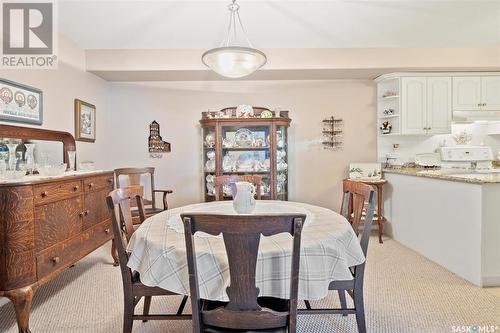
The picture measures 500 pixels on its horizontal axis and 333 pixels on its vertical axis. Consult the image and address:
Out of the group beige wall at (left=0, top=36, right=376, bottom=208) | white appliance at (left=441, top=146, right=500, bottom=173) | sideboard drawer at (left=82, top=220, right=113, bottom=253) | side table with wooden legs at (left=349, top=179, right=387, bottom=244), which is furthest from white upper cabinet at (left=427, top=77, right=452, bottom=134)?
sideboard drawer at (left=82, top=220, right=113, bottom=253)

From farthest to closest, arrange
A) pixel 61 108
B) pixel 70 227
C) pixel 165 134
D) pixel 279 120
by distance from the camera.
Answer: pixel 165 134
pixel 279 120
pixel 61 108
pixel 70 227

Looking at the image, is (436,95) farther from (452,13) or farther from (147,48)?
(147,48)

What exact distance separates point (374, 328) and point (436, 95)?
3315mm

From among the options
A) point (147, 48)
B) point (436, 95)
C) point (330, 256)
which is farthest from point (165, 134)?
point (436, 95)

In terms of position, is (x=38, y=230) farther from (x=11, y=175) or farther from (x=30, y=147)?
(x=30, y=147)

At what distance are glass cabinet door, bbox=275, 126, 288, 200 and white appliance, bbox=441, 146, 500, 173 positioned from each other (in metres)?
2.05

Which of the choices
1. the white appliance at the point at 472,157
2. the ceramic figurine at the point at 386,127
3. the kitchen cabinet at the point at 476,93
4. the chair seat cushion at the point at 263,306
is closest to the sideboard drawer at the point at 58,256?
the chair seat cushion at the point at 263,306

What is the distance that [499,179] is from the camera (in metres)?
2.46

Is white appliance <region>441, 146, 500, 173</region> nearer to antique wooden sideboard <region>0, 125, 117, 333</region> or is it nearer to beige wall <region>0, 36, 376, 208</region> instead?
beige wall <region>0, 36, 376, 208</region>

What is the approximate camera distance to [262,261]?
122 centimetres

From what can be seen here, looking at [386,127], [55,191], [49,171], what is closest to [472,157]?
[386,127]

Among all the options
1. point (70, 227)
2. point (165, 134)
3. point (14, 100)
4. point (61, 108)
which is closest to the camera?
point (70, 227)

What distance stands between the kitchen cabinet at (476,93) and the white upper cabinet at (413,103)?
424 mm

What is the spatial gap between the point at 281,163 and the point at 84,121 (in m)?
2.59
